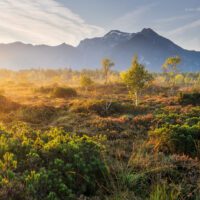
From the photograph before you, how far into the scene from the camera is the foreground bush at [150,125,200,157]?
29.9ft

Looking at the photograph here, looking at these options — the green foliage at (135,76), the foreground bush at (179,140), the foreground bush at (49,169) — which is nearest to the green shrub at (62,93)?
the green foliage at (135,76)

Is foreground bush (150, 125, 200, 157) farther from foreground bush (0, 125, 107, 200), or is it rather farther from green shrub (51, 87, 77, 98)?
green shrub (51, 87, 77, 98)

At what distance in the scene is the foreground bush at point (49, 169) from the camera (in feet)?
14.8

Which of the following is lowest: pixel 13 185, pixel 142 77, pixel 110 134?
→ pixel 110 134

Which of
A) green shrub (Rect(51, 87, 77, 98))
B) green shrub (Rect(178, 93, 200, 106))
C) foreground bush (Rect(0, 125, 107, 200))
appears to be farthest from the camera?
green shrub (Rect(51, 87, 77, 98))

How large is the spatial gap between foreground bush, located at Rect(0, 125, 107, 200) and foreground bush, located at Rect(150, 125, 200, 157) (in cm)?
371

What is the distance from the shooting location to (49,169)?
534 centimetres

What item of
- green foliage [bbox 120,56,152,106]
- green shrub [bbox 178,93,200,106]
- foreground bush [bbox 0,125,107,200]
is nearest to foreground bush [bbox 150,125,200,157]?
foreground bush [bbox 0,125,107,200]

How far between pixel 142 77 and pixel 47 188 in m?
30.6

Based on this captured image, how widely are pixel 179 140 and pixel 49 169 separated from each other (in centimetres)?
545

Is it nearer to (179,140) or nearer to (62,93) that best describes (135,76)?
(62,93)

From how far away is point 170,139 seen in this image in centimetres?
929

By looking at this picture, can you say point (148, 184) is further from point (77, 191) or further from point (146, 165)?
point (77, 191)

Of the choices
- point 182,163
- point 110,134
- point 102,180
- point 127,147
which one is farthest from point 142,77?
point 102,180
